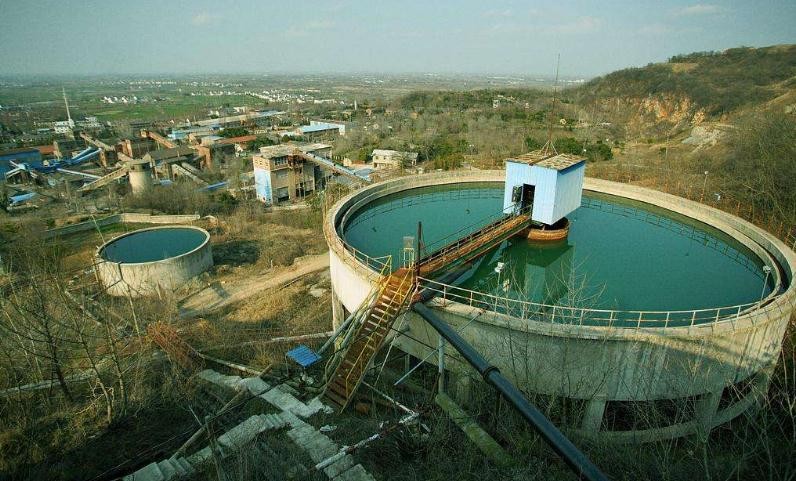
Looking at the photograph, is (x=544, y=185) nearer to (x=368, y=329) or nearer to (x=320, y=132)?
(x=368, y=329)

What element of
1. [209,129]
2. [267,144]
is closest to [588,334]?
[267,144]

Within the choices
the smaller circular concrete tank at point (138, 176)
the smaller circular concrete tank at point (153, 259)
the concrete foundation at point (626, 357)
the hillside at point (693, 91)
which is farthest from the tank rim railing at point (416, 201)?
the hillside at point (693, 91)

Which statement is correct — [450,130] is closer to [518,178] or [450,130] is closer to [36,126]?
[518,178]

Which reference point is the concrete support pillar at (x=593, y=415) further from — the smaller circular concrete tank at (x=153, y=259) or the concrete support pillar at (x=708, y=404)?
the smaller circular concrete tank at (x=153, y=259)

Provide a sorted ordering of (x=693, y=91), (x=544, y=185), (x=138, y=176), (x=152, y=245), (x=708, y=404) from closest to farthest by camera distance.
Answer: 1. (x=708, y=404)
2. (x=544, y=185)
3. (x=152, y=245)
4. (x=138, y=176)
5. (x=693, y=91)

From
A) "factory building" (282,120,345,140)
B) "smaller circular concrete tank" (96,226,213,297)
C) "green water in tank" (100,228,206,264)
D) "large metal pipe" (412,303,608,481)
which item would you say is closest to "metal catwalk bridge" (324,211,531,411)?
"large metal pipe" (412,303,608,481)

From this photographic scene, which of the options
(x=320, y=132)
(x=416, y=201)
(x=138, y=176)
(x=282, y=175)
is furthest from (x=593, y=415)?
(x=320, y=132)

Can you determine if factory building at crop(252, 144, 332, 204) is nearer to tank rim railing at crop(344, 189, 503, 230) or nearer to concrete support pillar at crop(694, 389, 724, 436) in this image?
tank rim railing at crop(344, 189, 503, 230)
